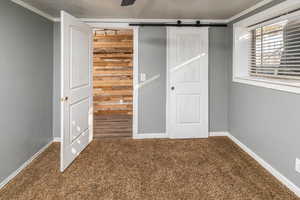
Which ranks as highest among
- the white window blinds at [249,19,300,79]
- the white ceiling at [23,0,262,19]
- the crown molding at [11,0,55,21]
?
the white ceiling at [23,0,262,19]

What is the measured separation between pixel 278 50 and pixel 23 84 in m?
3.30

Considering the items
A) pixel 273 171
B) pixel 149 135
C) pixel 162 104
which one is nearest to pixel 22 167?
pixel 149 135

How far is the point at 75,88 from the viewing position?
10.7ft

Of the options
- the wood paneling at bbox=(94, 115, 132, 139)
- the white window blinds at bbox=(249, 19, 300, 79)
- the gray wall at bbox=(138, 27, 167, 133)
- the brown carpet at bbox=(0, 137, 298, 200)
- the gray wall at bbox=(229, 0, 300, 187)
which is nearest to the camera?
the brown carpet at bbox=(0, 137, 298, 200)

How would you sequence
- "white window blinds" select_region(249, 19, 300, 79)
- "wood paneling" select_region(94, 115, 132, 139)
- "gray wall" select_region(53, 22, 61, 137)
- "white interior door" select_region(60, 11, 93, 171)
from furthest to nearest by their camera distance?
"wood paneling" select_region(94, 115, 132, 139) → "gray wall" select_region(53, 22, 61, 137) → "white interior door" select_region(60, 11, 93, 171) → "white window blinds" select_region(249, 19, 300, 79)

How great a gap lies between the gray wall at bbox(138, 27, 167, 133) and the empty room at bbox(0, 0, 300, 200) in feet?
0.06

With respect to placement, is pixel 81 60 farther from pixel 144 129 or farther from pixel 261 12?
pixel 261 12

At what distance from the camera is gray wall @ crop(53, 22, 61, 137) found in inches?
157

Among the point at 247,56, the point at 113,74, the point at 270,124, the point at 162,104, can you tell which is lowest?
the point at 270,124

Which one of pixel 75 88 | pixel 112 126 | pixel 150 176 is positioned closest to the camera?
pixel 150 176

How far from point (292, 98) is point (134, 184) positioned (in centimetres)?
195

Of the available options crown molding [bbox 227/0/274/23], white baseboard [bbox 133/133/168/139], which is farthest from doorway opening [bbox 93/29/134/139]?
crown molding [bbox 227/0/274/23]

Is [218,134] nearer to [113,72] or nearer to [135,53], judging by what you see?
[135,53]

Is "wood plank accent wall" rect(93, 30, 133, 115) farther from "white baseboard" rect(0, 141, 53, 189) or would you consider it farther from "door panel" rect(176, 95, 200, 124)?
"white baseboard" rect(0, 141, 53, 189)
